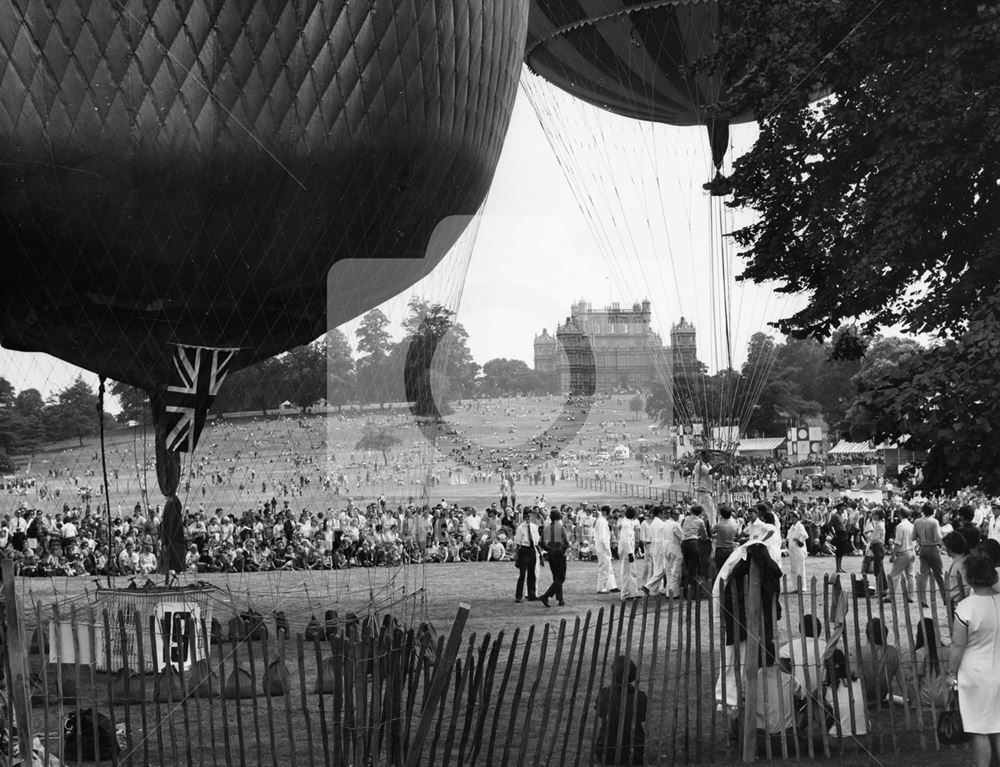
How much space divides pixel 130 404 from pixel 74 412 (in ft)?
2.56

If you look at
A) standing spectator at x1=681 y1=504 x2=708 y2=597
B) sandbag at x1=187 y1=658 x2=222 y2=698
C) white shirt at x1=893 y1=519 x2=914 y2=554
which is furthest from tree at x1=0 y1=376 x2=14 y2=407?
white shirt at x1=893 y1=519 x2=914 y2=554

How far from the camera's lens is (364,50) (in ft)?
33.1

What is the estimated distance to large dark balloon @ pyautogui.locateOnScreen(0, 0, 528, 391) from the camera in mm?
9500

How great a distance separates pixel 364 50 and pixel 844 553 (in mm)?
25307

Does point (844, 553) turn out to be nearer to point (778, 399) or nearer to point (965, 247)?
point (965, 247)

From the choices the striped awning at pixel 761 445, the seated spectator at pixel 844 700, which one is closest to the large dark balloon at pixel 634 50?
the seated spectator at pixel 844 700

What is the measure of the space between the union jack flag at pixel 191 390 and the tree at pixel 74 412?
2176mm

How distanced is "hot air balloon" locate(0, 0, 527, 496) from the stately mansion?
83.6 meters

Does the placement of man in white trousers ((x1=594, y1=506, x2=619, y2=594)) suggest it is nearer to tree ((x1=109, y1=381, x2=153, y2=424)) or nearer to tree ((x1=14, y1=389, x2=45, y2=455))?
tree ((x1=109, y1=381, x2=153, y2=424))

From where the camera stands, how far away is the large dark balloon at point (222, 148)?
31.2ft

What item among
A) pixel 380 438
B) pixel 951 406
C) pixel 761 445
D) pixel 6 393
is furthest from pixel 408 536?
pixel 761 445

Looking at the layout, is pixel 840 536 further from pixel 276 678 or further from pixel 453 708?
pixel 453 708

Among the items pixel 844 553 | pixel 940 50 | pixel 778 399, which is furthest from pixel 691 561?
pixel 778 399

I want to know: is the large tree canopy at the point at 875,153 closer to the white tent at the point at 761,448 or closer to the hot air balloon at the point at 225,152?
the hot air balloon at the point at 225,152
